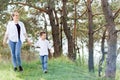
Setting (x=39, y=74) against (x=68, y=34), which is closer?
(x=39, y=74)

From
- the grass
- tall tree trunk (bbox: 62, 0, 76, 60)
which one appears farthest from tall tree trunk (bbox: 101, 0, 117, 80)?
tall tree trunk (bbox: 62, 0, 76, 60)

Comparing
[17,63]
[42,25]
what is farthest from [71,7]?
[17,63]

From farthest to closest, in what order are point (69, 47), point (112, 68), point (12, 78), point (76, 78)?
point (69, 47)
point (112, 68)
point (76, 78)
point (12, 78)

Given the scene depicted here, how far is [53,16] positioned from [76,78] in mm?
13050

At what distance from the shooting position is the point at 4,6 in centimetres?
1800

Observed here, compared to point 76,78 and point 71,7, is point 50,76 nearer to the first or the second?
point 76,78

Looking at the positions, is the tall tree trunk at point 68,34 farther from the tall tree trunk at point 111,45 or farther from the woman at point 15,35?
the woman at point 15,35

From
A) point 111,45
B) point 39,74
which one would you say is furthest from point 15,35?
point 111,45

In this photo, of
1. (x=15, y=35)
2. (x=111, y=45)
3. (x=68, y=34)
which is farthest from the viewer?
(x=68, y=34)

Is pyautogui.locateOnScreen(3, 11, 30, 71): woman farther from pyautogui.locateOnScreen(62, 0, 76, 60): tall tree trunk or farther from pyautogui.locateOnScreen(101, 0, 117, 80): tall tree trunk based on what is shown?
pyautogui.locateOnScreen(62, 0, 76, 60): tall tree trunk

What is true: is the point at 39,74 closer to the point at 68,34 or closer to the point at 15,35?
the point at 15,35

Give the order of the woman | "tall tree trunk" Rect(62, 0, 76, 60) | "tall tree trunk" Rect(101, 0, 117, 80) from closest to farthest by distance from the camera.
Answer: the woman
"tall tree trunk" Rect(101, 0, 117, 80)
"tall tree trunk" Rect(62, 0, 76, 60)

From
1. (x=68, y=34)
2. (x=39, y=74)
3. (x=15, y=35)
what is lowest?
(x=39, y=74)

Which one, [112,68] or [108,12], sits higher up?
[108,12]
